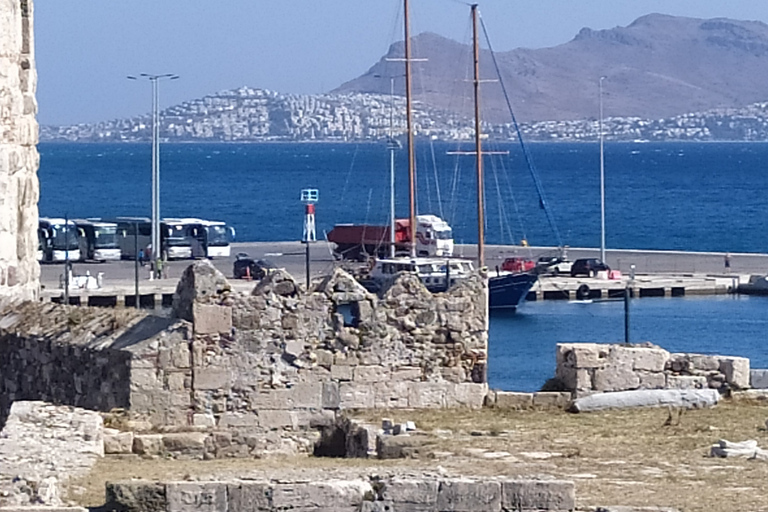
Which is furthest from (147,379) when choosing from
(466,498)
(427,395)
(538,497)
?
(538,497)

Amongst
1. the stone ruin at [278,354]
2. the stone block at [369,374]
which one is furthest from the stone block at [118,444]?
the stone block at [369,374]

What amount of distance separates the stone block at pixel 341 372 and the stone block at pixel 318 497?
188 inches

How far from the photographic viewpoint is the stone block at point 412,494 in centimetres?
816

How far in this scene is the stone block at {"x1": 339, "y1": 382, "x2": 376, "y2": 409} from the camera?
1297 cm

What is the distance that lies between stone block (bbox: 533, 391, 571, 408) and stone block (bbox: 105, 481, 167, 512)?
547cm

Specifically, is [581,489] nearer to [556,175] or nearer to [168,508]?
[168,508]

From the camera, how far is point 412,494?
8180 millimetres

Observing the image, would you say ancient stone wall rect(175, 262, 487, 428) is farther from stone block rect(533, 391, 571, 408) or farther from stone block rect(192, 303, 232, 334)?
stone block rect(533, 391, 571, 408)

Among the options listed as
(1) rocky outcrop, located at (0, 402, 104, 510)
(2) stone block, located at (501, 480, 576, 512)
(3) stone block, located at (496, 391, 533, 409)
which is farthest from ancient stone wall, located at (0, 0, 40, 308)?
(2) stone block, located at (501, 480, 576, 512)

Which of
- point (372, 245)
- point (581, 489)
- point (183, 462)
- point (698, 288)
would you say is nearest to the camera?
point (581, 489)

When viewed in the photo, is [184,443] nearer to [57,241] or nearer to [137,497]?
Result: [137,497]

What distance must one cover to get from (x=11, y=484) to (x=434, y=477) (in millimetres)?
2072

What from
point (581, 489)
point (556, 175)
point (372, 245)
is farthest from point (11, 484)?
point (556, 175)

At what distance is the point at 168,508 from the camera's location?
8.12 meters
